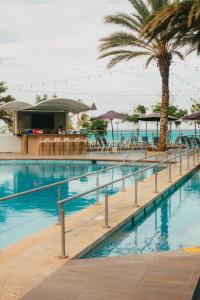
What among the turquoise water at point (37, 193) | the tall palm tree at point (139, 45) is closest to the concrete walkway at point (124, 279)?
the turquoise water at point (37, 193)

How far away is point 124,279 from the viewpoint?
489 cm

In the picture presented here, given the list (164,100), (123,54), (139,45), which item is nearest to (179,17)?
(139,45)

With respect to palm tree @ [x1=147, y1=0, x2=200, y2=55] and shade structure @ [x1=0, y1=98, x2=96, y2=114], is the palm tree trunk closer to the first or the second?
shade structure @ [x1=0, y1=98, x2=96, y2=114]

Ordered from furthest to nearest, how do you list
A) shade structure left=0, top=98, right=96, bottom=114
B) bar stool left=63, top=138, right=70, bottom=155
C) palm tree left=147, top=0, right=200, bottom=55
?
1. shade structure left=0, top=98, right=96, bottom=114
2. bar stool left=63, top=138, right=70, bottom=155
3. palm tree left=147, top=0, right=200, bottom=55

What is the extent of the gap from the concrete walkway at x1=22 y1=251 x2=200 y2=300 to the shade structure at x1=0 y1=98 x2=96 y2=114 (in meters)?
21.8

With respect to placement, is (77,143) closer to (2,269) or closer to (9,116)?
(9,116)

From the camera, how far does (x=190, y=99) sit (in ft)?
227

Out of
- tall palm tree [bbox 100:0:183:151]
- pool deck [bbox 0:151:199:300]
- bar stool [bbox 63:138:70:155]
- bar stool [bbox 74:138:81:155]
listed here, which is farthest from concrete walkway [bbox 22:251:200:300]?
tall palm tree [bbox 100:0:183:151]

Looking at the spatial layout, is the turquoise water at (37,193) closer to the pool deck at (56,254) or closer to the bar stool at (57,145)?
the pool deck at (56,254)

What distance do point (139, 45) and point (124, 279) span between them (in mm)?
22271

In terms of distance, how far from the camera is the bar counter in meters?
25.9

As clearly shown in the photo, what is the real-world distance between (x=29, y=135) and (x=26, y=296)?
75.8 ft

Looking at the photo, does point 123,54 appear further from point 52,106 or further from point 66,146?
point 66,146

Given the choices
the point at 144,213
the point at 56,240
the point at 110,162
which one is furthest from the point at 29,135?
the point at 56,240
